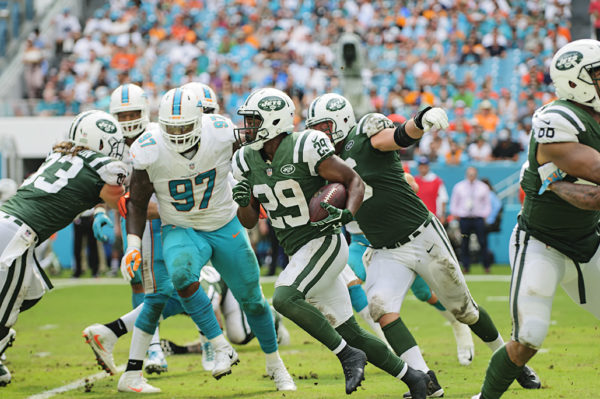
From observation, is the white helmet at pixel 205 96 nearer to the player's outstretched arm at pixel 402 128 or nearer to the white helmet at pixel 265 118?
the white helmet at pixel 265 118

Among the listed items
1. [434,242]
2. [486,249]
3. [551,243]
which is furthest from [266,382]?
[486,249]

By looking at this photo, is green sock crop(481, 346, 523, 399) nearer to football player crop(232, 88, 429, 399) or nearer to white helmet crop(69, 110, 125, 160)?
football player crop(232, 88, 429, 399)

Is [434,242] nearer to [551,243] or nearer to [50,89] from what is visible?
[551,243]

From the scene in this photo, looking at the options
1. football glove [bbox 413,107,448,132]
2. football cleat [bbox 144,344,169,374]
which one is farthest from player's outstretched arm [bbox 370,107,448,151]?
football cleat [bbox 144,344,169,374]

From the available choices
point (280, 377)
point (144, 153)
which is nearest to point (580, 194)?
point (280, 377)

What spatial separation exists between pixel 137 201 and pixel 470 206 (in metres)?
9.15

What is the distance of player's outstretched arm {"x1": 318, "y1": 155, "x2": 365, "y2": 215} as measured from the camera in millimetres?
4863

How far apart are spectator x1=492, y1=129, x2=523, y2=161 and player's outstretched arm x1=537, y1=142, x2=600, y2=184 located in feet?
36.9

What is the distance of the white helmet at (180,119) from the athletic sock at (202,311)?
948 millimetres

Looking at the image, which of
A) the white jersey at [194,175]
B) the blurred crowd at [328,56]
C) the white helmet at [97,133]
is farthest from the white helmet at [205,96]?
the blurred crowd at [328,56]

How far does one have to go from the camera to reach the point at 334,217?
4.67 m

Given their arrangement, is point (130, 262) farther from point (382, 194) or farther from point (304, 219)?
point (382, 194)

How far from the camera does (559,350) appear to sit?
6852 mm

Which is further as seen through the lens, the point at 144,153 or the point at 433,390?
the point at 144,153
